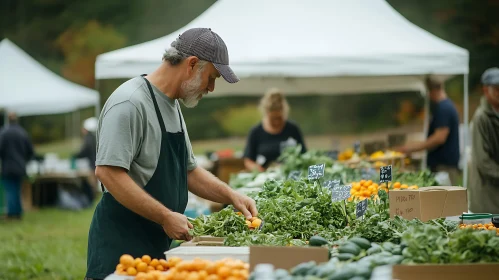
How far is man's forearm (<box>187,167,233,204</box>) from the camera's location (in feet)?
14.1

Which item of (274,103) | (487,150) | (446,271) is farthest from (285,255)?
(274,103)

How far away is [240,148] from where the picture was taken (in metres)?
26.1

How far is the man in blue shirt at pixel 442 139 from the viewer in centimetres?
861

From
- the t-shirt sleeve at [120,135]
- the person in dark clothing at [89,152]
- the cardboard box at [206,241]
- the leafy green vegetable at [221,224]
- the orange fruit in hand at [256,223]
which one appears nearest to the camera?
the t-shirt sleeve at [120,135]

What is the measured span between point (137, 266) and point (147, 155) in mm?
672

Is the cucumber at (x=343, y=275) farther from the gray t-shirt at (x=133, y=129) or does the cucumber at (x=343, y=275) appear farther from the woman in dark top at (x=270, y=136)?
the woman in dark top at (x=270, y=136)

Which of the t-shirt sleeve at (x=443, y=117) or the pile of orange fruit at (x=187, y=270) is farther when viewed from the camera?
the t-shirt sleeve at (x=443, y=117)

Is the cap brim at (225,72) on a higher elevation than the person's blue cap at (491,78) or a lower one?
lower

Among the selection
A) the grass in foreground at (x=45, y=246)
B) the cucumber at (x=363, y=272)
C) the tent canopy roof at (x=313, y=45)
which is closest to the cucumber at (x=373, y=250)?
the cucumber at (x=363, y=272)

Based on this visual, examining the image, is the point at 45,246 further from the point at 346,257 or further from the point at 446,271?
the point at 446,271

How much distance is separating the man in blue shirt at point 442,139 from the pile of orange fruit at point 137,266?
19.0 ft

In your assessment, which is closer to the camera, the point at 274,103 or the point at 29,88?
the point at 274,103

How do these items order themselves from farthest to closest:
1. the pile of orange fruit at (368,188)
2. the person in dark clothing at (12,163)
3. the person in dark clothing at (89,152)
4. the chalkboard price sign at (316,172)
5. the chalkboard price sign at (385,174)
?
the person in dark clothing at (89,152) < the person in dark clothing at (12,163) < the pile of orange fruit at (368,188) < the chalkboard price sign at (316,172) < the chalkboard price sign at (385,174)

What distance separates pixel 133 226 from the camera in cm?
375
